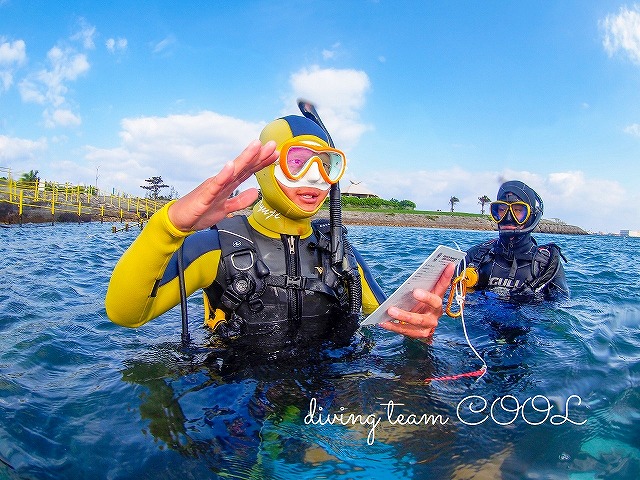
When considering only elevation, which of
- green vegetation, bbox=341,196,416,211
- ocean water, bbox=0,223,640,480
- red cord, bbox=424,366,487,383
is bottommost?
ocean water, bbox=0,223,640,480

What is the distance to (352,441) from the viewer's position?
2115mm

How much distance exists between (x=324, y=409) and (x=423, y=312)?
83 centimetres

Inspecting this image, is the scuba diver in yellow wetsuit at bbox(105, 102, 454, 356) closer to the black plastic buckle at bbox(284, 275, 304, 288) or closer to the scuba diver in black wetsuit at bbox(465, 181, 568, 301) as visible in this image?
the black plastic buckle at bbox(284, 275, 304, 288)

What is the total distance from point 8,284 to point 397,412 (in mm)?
5586

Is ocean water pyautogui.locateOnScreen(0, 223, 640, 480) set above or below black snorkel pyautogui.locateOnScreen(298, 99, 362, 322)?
below

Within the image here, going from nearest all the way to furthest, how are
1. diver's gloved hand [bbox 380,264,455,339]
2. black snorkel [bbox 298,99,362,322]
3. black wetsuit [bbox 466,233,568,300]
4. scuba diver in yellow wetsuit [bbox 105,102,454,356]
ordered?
diver's gloved hand [bbox 380,264,455,339]
scuba diver in yellow wetsuit [bbox 105,102,454,356]
black snorkel [bbox 298,99,362,322]
black wetsuit [bbox 466,233,568,300]

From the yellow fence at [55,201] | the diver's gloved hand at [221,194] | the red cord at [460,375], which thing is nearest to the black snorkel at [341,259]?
the red cord at [460,375]

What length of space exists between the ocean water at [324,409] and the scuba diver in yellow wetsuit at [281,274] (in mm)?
280

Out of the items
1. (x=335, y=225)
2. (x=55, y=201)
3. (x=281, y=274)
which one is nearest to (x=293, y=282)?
(x=281, y=274)

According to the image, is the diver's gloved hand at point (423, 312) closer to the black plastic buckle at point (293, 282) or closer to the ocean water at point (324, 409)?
the ocean water at point (324, 409)

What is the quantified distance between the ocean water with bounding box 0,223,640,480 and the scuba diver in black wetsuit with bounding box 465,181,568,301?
153 cm

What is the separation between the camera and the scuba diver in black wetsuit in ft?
18.0

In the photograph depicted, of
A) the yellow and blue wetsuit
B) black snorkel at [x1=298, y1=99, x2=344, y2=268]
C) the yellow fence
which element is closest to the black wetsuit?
the yellow and blue wetsuit

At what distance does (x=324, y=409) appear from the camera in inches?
92.0
